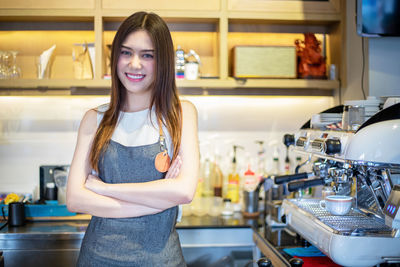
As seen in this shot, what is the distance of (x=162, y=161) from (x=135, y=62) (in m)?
0.36

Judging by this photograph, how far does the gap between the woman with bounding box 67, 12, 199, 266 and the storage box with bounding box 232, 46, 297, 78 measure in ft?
3.57

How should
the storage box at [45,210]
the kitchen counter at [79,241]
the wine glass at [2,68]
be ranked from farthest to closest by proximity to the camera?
1. the wine glass at [2,68]
2. the storage box at [45,210]
3. the kitchen counter at [79,241]

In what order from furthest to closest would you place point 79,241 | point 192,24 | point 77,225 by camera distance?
point 192,24
point 77,225
point 79,241

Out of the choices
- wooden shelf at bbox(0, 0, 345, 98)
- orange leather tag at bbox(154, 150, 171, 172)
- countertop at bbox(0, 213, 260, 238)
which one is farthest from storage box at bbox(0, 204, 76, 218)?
orange leather tag at bbox(154, 150, 171, 172)

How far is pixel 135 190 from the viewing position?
155cm

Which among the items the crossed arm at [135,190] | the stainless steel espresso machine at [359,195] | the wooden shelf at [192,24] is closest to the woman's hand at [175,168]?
the crossed arm at [135,190]

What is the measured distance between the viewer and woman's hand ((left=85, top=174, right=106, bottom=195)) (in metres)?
1.59

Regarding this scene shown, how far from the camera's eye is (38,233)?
93.4 inches

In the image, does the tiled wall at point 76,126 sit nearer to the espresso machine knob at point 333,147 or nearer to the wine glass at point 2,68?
the wine glass at point 2,68

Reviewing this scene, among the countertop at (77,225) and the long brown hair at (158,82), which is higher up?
the long brown hair at (158,82)

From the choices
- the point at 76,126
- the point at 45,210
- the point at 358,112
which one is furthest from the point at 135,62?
the point at 76,126

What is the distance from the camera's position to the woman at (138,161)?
61.3 inches

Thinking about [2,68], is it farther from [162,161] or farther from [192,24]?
[162,161]

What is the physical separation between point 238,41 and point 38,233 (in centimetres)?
170
